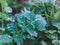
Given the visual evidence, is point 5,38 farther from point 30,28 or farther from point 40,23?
point 40,23

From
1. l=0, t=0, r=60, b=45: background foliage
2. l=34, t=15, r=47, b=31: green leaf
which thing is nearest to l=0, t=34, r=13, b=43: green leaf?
l=0, t=0, r=60, b=45: background foliage

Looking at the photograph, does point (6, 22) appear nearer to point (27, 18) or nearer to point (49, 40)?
point (27, 18)

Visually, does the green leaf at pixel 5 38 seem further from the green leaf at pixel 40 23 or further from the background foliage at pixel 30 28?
the green leaf at pixel 40 23

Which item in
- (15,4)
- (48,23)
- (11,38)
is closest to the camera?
(11,38)

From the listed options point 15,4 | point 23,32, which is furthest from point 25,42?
point 15,4

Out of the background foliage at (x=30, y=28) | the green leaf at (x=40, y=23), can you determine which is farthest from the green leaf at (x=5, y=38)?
the green leaf at (x=40, y=23)

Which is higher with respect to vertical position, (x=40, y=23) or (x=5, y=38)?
(x=40, y=23)

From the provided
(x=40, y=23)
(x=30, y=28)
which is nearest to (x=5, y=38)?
(x=30, y=28)

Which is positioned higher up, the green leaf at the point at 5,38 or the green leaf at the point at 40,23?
the green leaf at the point at 40,23

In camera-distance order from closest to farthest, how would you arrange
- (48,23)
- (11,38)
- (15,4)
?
(11,38) < (48,23) < (15,4)

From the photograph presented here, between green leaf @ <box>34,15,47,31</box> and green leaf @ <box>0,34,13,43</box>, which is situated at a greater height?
green leaf @ <box>34,15,47,31</box>

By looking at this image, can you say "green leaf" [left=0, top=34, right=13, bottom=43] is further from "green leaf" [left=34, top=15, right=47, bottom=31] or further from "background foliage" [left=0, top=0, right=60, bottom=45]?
"green leaf" [left=34, top=15, right=47, bottom=31]
